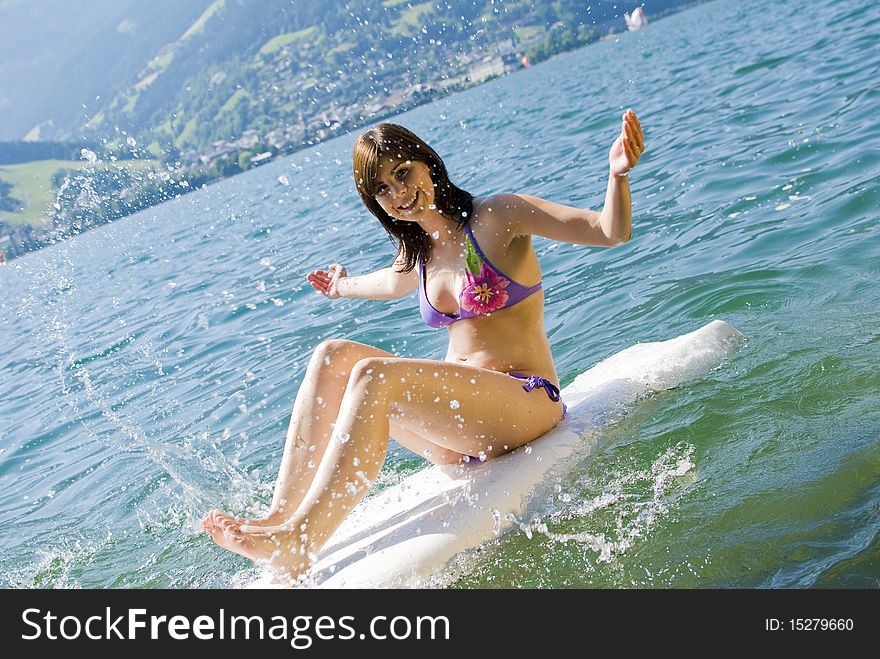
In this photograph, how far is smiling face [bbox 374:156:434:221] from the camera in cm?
447

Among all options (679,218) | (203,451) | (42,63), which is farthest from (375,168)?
(42,63)

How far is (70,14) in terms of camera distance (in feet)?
513

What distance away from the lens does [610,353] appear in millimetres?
6910

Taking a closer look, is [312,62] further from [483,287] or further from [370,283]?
[483,287]

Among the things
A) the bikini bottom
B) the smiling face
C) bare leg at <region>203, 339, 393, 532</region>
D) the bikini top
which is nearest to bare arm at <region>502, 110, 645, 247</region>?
the bikini top

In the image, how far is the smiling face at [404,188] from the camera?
4.47 m

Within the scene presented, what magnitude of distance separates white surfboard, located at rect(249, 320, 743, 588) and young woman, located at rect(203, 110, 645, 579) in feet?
0.43

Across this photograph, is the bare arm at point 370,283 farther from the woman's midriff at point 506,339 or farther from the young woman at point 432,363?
the woman's midriff at point 506,339

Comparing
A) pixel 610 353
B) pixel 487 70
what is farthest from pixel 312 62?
pixel 610 353

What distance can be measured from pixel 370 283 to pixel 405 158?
107cm

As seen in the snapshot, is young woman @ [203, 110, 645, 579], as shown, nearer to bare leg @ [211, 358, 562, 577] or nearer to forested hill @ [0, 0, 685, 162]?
bare leg @ [211, 358, 562, 577]

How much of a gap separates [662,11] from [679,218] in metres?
70.4

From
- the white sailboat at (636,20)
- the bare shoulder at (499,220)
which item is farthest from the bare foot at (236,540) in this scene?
the white sailboat at (636,20)

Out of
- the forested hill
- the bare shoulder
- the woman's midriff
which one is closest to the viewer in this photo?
the bare shoulder
